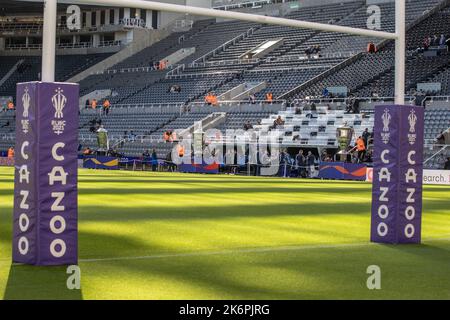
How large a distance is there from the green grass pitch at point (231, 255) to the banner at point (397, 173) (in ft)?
1.22

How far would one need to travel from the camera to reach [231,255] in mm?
9961

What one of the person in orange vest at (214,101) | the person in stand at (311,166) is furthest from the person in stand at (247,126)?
the person in stand at (311,166)

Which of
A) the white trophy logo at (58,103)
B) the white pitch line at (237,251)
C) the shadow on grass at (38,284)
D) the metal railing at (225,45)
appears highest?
the metal railing at (225,45)

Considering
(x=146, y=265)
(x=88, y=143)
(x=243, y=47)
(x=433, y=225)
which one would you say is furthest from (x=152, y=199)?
(x=243, y=47)

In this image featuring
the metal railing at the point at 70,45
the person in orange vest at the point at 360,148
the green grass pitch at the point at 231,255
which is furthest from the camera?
the metal railing at the point at 70,45

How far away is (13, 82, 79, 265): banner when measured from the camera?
8.45 meters

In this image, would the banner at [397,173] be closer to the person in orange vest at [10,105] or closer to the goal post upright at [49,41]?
the goal post upright at [49,41]

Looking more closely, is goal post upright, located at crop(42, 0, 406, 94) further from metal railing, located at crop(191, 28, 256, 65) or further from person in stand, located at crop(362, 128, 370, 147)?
metal railing, located at crop(191, 28, 256, 65)

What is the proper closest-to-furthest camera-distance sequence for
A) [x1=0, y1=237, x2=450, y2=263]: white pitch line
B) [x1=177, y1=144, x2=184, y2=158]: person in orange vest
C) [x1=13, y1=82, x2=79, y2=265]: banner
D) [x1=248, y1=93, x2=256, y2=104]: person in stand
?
[x1=13, y1=82, x2=79, y2=265]: banner → [x1=0, y1=237, x2=450, y2=263]: white pitch line → [x1=177, y1=144, x2=184, y2=158]: person in orange vest → [x1=248, y1=93, x2=256, y2=104]: person in stand

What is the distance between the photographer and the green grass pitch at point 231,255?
752cm

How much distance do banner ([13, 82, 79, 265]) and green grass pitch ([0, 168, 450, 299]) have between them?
26 centimetres

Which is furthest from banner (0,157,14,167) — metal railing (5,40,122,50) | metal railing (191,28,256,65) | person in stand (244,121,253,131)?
metal railing (5,40,122,50)

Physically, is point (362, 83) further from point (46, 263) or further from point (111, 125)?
point (46, 263)
